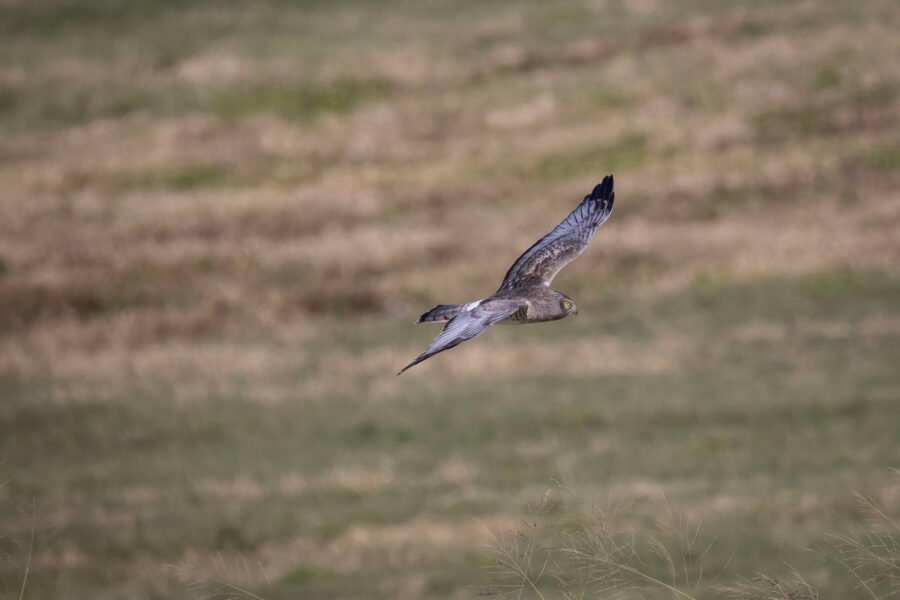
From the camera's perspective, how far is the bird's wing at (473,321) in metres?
7.66

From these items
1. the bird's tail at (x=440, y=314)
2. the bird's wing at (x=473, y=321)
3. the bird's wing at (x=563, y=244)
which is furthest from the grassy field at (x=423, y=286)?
the bird's wing at (x=563, y=244)

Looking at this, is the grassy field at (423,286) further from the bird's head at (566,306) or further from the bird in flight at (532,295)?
the bird's head at (566,306)

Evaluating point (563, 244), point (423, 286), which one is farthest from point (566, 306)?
point (423, 286)

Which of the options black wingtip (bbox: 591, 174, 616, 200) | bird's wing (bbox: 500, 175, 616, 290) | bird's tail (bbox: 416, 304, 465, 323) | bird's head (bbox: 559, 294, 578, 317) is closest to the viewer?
bird's tail (bbox: 416, 304, 465, 323)

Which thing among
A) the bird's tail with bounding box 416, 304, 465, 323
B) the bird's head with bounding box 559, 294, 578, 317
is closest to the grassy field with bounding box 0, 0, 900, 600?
the bird's head with bounding box 559, 294, 578, 317

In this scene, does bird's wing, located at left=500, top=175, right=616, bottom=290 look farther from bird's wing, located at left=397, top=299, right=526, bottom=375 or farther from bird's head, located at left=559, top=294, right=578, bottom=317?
bird's wing, located at left=397, top=299, right=526, bottom=375

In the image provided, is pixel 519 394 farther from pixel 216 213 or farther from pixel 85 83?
pixel 85 83

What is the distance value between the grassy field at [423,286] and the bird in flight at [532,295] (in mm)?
1068

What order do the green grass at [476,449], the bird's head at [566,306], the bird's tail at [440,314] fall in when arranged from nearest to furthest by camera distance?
1. the bird's tail at [440,314]
2. the bird's head at [566,306]
3. the green grass at [476,449]

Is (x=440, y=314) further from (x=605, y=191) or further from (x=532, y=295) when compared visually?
(x=605, y=191)

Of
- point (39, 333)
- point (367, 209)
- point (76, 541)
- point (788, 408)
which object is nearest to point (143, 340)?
point (39, 333)

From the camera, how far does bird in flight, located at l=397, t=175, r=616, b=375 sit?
8078mm

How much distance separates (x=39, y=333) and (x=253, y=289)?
3956 mm

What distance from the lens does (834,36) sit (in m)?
34.9
